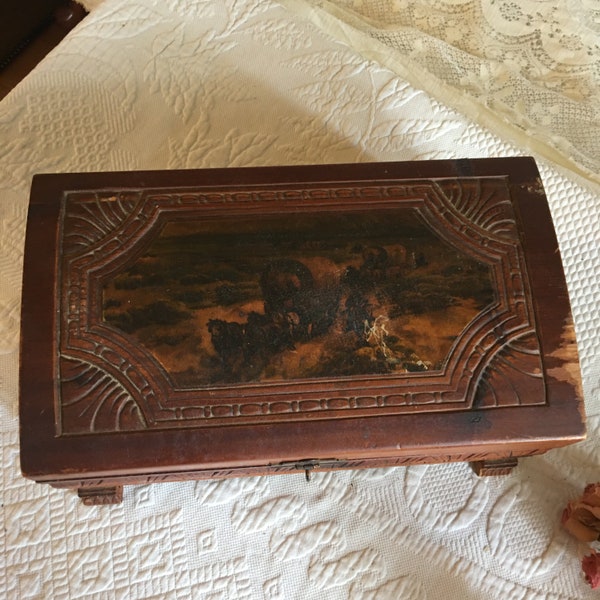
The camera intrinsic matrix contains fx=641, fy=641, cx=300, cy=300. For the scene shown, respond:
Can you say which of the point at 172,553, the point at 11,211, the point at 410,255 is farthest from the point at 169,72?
the point at 172,553

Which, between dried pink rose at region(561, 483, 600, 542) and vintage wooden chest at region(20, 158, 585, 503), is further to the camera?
dried pink rose at region(561, 483, 600, 542)

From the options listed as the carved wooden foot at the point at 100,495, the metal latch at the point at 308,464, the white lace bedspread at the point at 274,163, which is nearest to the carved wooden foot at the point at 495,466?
the white lace bedspread at the point at 274,163

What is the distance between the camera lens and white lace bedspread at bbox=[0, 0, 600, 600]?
1.23 metres

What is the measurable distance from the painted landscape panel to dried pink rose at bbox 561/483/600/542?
1.48 ft

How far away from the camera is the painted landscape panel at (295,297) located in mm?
1000

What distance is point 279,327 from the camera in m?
1.01

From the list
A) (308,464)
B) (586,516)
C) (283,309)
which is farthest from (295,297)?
(586,516)

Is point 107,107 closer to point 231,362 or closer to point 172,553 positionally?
point 231,362

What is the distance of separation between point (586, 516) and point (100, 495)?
906 mm

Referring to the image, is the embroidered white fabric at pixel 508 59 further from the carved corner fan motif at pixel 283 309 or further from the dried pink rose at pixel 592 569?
the dried pink rose at pixel 592 569

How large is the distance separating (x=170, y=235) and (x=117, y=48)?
2.25 ft

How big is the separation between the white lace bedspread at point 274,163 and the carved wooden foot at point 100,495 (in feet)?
0.17

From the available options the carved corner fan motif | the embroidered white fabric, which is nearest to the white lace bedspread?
the embroidered white fabric

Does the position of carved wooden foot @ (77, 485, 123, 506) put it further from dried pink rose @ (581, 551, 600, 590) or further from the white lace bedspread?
dried pink rose @ (581, 551, 600, 590)
